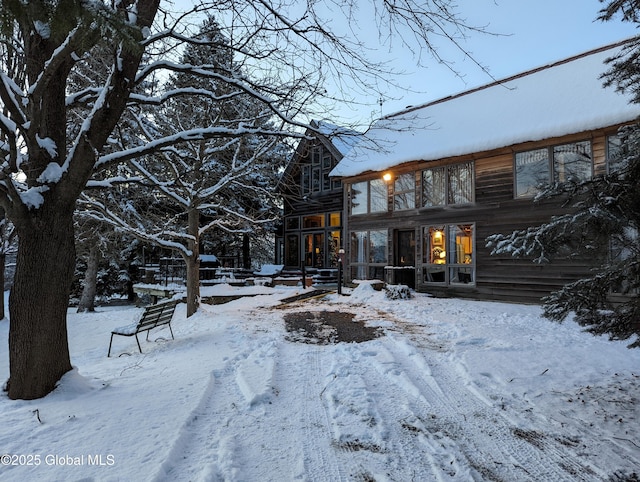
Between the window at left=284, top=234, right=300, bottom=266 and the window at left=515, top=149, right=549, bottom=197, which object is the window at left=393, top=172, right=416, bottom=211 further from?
the window at left=284, top=234, right=300, bottom=266

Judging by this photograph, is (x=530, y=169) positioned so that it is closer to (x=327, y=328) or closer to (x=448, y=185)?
(x=448, y=185)

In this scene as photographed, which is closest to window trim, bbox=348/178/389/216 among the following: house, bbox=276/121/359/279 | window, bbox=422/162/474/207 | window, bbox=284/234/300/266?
window, bbox=422/162/474/207

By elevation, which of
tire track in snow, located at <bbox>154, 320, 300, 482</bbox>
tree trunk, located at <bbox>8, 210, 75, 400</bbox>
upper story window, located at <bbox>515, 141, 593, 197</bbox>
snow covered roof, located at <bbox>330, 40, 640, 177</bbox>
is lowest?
tire track in snow, located at <bbox>154, 320, 300, 482</bbox>

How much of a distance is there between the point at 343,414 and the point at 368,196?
12.7 metres

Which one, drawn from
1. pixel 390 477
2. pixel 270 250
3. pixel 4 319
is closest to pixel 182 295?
pixel 4 319

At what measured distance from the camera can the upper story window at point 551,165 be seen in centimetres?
1005

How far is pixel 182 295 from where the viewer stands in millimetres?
13703

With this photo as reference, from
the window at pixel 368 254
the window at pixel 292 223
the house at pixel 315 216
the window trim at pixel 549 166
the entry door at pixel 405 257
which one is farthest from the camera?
the window at pixel 292 223

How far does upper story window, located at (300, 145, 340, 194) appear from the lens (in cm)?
2078

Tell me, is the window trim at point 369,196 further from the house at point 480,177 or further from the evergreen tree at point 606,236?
the evergreen tree at point 606,236

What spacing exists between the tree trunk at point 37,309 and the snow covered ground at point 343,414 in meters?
0.21

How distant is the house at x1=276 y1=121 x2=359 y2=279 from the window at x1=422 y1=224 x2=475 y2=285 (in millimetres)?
6923

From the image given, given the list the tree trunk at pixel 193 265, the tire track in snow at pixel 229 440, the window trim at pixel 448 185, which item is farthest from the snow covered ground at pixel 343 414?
the window trim at pixel 448 185

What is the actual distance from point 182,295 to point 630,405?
1312 centimetres
